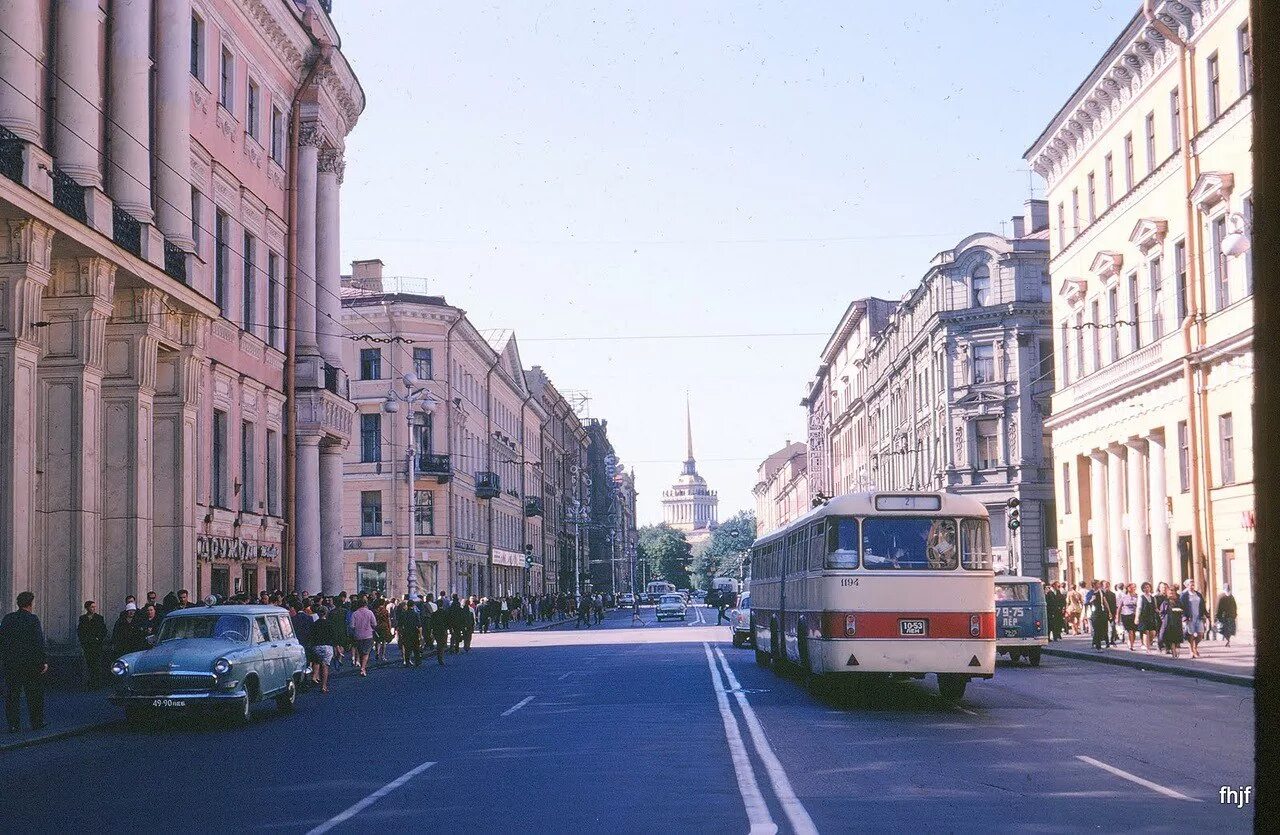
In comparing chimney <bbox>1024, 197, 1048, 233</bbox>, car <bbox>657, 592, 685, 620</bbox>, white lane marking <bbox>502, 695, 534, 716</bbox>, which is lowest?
car <bbox>657, 592, 685, 620</bbox>

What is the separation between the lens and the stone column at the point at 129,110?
29.4 metres

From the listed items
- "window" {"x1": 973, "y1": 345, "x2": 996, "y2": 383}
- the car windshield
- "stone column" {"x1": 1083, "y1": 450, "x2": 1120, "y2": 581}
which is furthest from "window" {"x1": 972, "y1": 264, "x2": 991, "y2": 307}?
the car windshield

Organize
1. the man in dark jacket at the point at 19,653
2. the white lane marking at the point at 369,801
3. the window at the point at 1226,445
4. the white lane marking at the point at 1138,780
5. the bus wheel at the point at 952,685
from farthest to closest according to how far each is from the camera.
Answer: the window at the point at 1226,445 < the bus wheel at the point at 952,685 < the man in dark jacket at the point at 19,653 < the white lane marking at the point at 1138,780 < the white lane marking at the point at 369,801

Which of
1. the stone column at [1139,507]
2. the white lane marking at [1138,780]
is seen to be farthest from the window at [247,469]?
the white lane marking at [1138,780]

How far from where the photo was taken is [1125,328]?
159 feet

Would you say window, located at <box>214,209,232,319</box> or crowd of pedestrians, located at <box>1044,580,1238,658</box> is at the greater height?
window, located at <box>214,209,232,319</box>

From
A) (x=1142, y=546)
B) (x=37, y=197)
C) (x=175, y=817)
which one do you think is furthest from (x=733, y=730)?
(x=1142, y=546)

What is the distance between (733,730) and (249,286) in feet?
84.3

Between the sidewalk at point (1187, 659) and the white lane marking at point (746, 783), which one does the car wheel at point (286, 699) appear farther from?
the sidewalk at point (1187, 659)

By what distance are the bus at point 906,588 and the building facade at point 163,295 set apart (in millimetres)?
12831

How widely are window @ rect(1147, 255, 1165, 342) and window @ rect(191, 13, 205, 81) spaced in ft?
88.8

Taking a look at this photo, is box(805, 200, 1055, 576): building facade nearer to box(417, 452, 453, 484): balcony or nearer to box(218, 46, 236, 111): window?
box(417, 452, 453, 484): balcony

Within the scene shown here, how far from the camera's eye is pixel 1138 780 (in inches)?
490

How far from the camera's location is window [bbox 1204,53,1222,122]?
3916cm
